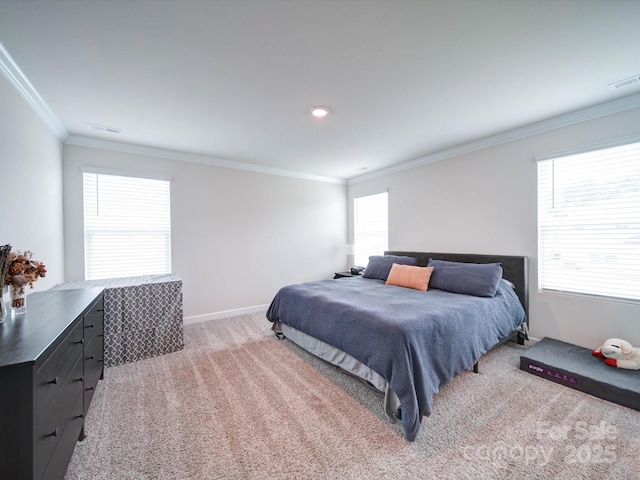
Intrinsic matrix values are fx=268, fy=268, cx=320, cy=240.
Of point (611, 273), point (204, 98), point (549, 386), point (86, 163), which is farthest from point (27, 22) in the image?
point (611, 273)

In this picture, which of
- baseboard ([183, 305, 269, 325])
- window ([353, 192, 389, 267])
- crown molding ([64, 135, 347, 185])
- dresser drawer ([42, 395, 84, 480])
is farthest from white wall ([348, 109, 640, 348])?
dresser drawer ([42, 395, 84, 480])

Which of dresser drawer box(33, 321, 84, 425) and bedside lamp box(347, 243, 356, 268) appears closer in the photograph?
dresser drawer box(33, 321, 84, 425)

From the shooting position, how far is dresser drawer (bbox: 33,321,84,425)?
1.05 metres

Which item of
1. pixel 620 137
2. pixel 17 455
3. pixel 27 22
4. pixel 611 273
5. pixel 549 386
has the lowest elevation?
pixel 549 386

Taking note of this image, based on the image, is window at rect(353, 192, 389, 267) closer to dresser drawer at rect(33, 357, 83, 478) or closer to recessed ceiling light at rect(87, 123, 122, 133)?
recessed ceiling light at rect(87, 123, 122, 133)

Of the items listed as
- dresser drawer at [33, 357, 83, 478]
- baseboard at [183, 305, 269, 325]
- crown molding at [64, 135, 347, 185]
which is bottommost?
baseboard at [183, 305, 269, 325]

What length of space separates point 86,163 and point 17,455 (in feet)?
11.5

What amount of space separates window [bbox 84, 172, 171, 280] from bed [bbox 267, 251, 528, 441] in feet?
6.31

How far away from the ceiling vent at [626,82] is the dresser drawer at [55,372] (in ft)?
14.1

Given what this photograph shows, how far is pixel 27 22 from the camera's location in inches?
61.7

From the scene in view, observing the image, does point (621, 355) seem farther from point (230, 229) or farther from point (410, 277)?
point (230, 229)

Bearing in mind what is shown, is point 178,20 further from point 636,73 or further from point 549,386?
point 549,386

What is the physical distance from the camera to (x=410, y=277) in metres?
3.54

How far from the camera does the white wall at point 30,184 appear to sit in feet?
6.41
